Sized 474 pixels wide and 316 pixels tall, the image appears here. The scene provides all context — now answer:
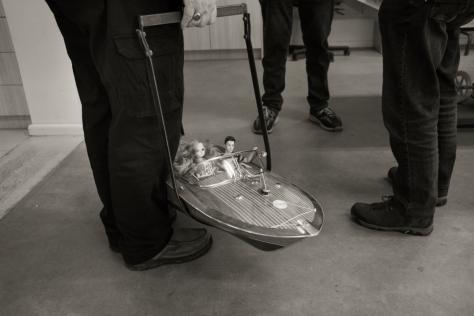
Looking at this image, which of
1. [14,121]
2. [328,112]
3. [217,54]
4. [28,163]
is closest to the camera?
[28,163]

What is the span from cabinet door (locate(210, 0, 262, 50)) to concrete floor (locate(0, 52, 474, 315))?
2.05 metres

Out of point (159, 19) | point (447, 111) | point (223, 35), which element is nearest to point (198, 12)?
point (159, 19)

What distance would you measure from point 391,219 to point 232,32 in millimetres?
2660

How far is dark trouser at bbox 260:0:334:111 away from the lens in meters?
1.87

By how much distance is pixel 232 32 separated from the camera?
353 cm

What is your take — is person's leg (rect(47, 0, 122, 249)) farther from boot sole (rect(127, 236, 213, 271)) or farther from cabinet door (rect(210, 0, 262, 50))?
cabinet door (rect(210, 0, 262, 50))

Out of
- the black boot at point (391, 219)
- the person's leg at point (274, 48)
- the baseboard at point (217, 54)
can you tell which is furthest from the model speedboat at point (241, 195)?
the baseboard at point (217, 54)

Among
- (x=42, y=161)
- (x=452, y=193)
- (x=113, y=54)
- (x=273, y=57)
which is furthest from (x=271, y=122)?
(x=113, y=54)

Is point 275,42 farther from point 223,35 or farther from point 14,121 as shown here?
point 223,35

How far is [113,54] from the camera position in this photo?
84 cm

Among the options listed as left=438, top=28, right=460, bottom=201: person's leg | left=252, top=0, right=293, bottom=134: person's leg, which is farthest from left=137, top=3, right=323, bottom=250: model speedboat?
left=252, top=0, right=293, bottom=134: person's leg

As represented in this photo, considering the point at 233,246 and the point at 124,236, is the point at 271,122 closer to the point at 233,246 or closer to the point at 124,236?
the point at 233,246

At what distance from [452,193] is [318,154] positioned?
54 cm

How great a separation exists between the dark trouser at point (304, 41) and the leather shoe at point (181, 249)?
3.45ft
